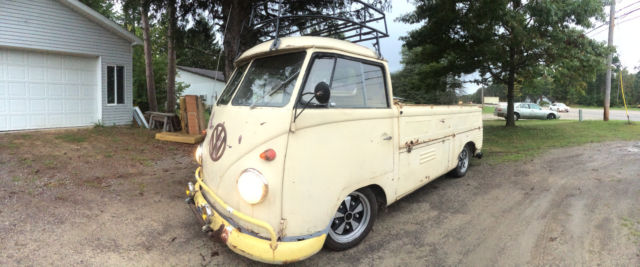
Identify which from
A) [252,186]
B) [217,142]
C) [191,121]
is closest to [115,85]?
[191,121]

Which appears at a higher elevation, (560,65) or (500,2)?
(500,2)

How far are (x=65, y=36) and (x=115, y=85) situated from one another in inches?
76.7

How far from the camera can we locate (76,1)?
9.60 m

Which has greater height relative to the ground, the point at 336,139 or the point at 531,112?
the point at 531,112

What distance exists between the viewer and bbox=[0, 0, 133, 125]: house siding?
862 cm

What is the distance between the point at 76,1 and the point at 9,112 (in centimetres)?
376

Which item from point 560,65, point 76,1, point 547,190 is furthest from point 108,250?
point 560,65

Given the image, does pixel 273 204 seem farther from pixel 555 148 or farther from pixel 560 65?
pixel 560 65

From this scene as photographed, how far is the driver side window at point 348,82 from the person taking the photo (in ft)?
9.34

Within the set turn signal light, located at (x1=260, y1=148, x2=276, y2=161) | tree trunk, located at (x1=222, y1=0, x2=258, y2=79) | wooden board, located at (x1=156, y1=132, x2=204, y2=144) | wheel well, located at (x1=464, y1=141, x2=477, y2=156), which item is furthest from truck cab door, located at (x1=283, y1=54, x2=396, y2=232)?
wooden board, located at (x1=156, y1=132, x2=204, y2=144)

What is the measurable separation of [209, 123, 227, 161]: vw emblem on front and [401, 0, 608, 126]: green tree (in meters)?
7.83

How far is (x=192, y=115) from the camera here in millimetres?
8648

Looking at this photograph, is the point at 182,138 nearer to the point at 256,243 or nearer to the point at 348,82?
the point at 348,82

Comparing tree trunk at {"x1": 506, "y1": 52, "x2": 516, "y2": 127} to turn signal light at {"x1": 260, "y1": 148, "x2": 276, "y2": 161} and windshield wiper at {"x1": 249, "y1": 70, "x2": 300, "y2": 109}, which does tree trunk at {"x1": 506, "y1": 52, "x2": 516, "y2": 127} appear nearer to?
windshield wiper at {"x1": 249, "y1": 70, "x2": 300, "y2": 109}
